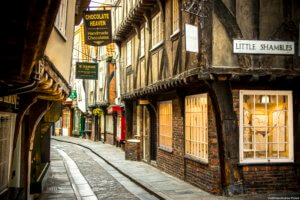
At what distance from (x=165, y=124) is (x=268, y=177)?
220 inches

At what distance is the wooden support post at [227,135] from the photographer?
379 inches

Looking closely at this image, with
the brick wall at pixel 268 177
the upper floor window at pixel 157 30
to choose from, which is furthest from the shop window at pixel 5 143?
the upper floor window at pixel 157 30

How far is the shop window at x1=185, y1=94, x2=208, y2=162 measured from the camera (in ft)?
35.2

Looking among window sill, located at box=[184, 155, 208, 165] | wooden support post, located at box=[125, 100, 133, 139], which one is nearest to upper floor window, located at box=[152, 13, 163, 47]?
window sill, located at box=[184, 155, 208, 165]

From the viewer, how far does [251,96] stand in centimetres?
1014

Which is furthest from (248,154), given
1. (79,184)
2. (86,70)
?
(86,70)

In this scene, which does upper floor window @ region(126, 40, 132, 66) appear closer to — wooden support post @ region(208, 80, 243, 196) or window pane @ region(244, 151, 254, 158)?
wooden support post @ region(208, 80, 243, 196)

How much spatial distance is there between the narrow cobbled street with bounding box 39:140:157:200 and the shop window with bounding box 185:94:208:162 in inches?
74.6

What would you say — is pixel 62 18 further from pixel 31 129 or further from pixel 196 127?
pixel 196 127

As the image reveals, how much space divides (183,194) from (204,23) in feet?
14.9

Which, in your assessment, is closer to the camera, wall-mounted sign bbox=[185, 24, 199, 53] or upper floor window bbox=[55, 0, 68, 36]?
upper floor window bbox=[55, 0, 68, 36]

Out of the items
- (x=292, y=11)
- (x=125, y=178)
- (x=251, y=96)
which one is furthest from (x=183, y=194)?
(x=292, y=11)

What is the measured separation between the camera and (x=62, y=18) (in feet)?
27.4

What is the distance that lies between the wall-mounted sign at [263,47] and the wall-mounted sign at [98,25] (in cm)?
460
